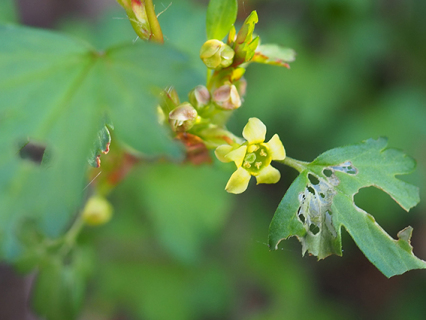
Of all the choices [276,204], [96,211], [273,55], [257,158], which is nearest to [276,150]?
[257,158]

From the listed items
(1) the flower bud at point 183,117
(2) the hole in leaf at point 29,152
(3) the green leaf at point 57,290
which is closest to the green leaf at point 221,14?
(1) the flower bud at point 183,117

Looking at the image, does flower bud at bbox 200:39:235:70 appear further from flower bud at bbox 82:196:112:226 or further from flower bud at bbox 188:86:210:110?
flower bud at bbox 82:196:112:226

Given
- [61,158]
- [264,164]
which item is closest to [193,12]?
[264,164]

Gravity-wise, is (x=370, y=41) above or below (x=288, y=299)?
above

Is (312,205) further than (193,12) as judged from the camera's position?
No

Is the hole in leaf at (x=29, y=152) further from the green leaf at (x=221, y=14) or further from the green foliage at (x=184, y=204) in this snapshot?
the green foliage at (x=184, y=204)

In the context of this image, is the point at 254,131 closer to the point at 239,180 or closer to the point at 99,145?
the point at 239,180

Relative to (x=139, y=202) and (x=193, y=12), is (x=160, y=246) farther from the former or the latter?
(x=193, y=12)

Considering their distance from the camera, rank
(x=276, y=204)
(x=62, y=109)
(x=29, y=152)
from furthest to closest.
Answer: (x=276, y=204) → (x=29, y=152) → (x=62, y=109)
